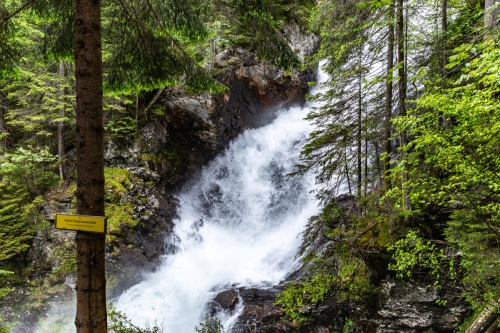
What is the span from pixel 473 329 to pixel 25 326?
1127 centimetres

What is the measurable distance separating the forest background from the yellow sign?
7.58 ft

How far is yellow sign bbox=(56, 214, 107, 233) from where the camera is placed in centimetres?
259

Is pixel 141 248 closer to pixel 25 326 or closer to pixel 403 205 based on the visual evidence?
pixel 25 326

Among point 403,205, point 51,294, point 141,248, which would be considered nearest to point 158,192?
point 141,248

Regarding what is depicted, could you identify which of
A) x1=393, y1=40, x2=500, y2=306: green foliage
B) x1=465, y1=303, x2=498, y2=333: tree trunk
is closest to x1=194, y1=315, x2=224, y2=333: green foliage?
x1=465, y1=303, x2=498, y2=333: tree trunk

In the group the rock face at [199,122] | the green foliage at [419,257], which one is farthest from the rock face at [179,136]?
the green foliage at [419,257]

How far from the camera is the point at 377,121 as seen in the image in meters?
7.59

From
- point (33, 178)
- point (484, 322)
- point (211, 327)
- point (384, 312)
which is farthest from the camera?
point (33, 178)

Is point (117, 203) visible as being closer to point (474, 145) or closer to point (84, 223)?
point (84, 223)

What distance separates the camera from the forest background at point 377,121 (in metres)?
3.98

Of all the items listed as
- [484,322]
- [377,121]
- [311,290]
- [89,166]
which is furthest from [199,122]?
[484,322]

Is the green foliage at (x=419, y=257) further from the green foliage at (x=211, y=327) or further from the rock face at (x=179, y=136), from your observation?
the rock face at (x=179, y=136)

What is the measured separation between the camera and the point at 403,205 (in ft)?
22.1

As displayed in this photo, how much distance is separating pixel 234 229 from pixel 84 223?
1197cm
